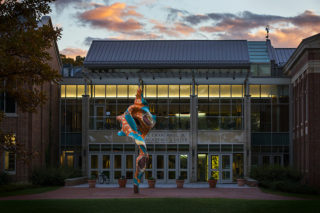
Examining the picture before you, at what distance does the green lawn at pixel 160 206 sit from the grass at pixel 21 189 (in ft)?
23.1

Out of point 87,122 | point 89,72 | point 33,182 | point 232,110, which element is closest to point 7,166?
point 33,182

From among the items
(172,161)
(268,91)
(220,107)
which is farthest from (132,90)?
(268,91)

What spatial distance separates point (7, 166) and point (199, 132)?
16153 millimetres

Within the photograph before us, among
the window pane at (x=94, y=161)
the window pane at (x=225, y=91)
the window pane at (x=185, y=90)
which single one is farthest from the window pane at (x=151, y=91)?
the window pane at (x=94, y=161)

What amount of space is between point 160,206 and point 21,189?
14606mm

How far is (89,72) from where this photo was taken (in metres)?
48.7

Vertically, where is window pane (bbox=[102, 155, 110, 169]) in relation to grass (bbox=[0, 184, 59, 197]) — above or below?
above

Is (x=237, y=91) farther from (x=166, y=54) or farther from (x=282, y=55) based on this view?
(x=282, y=55)

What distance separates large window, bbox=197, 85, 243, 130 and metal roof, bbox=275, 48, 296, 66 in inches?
347

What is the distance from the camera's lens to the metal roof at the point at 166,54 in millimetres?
49875

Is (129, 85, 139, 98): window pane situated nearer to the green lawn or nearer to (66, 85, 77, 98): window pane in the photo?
(66, 85, 77, 98): window pane

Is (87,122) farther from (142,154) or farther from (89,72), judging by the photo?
(142,154)

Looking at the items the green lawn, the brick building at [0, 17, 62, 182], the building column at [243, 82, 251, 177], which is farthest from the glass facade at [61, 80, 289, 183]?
the green lawn

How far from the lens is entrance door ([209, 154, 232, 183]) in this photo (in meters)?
46.5
